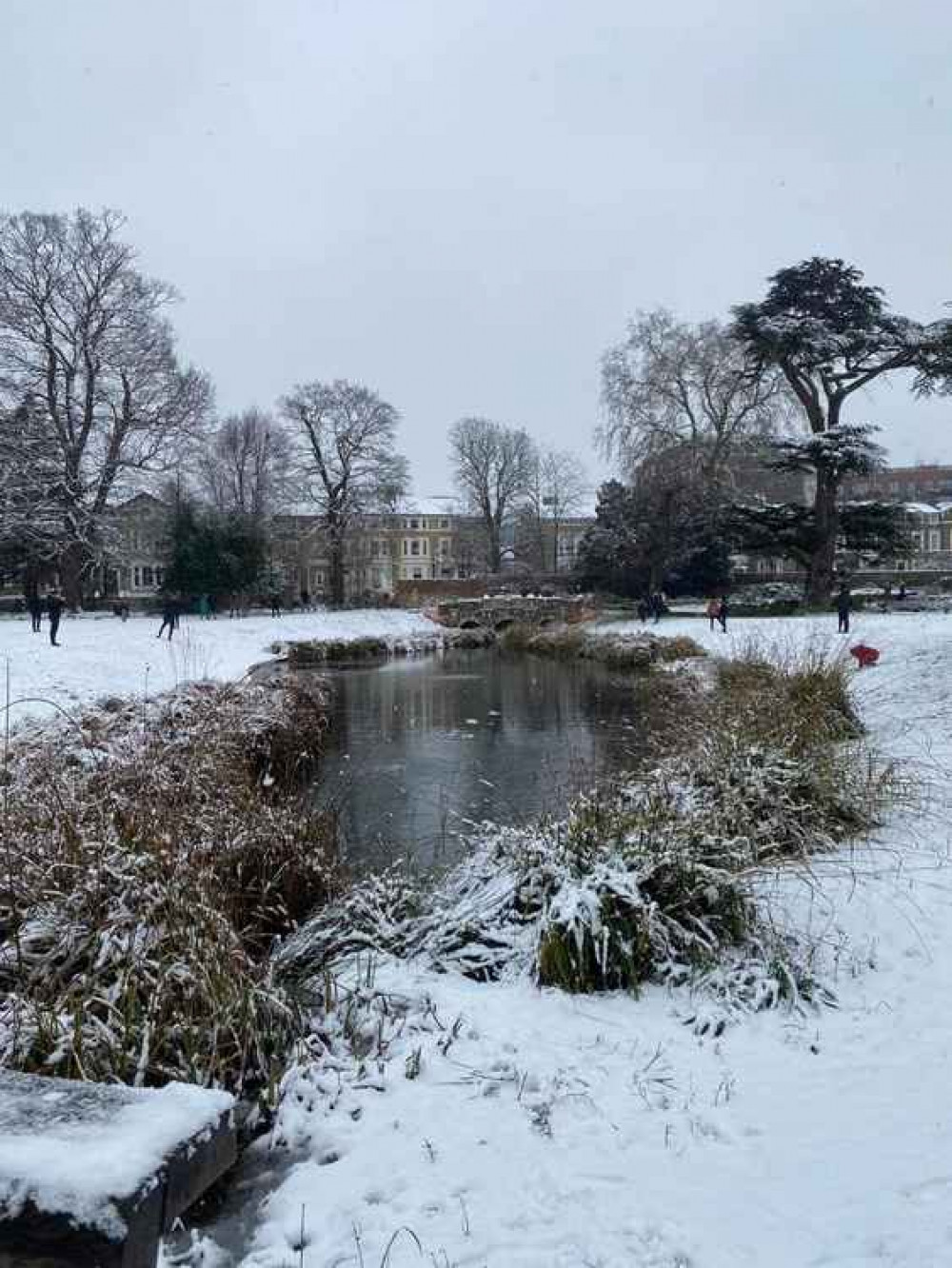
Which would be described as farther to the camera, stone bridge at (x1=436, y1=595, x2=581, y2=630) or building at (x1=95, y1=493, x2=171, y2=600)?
stone bridge at (x1=436, y1=595, x2=581, y2=630)

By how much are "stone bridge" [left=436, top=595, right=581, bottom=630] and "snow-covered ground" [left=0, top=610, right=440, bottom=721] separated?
3.00m

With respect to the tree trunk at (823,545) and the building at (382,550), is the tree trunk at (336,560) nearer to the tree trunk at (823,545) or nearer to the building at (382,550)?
the building at (382,550)

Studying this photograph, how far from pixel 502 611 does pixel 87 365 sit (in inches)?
762

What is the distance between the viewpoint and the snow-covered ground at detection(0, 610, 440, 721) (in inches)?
529

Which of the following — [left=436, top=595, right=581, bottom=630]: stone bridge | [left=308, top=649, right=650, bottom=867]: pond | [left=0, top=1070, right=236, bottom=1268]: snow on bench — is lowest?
[left=308, top=649, right=650, bottom=867]: pond

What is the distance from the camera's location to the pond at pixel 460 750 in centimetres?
843

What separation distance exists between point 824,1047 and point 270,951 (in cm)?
286

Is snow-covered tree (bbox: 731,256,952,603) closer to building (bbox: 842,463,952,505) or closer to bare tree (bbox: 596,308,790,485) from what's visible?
bare tree (bbox: 596,308,790,485)

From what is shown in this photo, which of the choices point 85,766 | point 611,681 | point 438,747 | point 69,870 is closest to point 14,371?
point 611,681

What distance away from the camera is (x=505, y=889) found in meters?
5.15

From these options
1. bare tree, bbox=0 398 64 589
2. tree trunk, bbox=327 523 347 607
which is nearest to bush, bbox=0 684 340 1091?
bare tree, bbox=0 398 64 589

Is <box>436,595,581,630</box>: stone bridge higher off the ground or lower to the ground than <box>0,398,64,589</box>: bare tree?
lower

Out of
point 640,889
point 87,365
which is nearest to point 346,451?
point 87,365

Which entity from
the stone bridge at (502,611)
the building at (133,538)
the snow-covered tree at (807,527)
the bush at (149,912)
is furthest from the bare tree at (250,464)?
the bush at (149,912)
